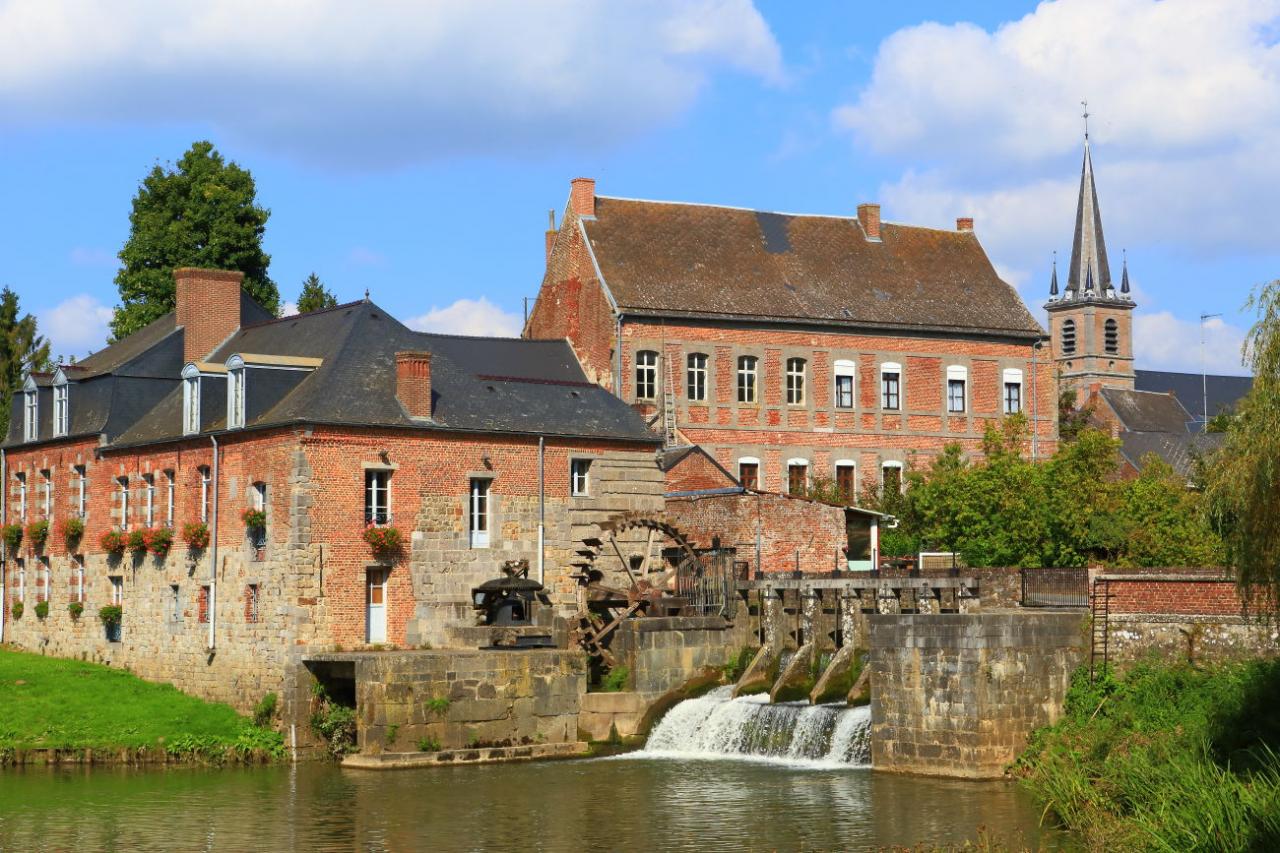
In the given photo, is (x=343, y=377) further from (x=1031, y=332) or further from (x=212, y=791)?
(x=1031, y=332)

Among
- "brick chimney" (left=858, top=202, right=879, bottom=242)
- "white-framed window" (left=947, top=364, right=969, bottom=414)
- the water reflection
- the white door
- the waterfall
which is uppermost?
"brick chimney" (left=858, top=202, right=879, bottom=242)

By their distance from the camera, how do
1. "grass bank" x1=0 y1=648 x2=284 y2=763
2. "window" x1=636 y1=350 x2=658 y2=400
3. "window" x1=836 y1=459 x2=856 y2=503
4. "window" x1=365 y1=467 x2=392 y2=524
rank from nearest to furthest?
"grass bank" x1=0 y1=648 x2=284 y2=763
"window" x1=365 y1=467 x2=392 y2=524
"window" x1=636 y1=350 x2=658 y2=400
"window" x1=836 y1=459 x2=856 y2=503

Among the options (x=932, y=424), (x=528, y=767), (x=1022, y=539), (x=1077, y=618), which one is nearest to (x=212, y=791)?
(x=528, y=767)

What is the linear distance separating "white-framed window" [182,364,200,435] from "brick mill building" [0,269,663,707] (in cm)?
6

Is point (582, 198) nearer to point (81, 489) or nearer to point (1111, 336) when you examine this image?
point (81, 489)

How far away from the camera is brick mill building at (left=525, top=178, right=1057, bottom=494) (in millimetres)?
48938

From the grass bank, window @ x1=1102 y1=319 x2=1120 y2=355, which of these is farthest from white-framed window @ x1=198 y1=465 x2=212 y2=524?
window @ x1=1102 y1=319 x2=1120 y2=355

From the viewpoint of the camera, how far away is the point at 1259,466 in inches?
821

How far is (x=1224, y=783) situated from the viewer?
1938 cm

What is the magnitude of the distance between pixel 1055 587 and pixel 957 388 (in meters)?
23.2

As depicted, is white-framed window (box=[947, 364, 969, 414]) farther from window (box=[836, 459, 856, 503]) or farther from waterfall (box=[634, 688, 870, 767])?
waterfall (box=[634, 688, 870, 767])

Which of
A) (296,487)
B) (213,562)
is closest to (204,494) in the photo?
(213,562)

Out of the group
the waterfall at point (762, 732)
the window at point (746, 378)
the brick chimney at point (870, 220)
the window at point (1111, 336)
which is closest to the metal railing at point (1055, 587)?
the waterfall at point (762, 732)

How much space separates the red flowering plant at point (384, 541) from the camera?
110ft
